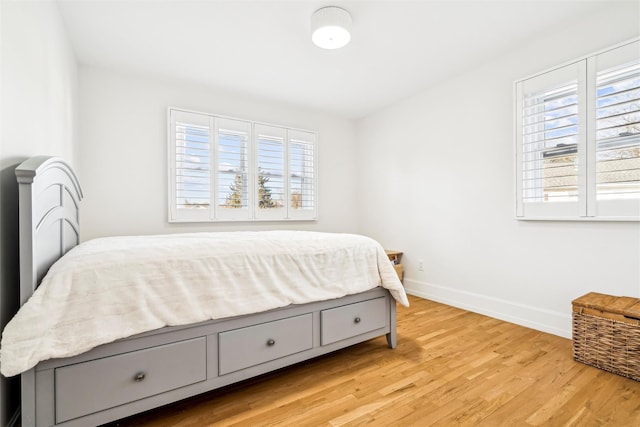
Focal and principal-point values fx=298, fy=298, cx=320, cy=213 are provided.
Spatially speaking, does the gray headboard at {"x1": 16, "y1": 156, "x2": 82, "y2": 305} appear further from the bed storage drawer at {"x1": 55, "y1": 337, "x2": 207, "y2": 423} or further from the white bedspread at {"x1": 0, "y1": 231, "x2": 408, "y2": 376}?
the bed storage drawer at {"x1": 55, "y1": 337, "x2": 207, "y2": 423}

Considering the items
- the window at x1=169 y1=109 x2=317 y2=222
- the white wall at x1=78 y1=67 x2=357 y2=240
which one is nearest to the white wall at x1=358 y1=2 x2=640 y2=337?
the window at x1=169 y1=109 x2=317 y2=222

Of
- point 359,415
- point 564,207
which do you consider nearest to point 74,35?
point 359,415

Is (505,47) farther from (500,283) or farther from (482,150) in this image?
(500,283)

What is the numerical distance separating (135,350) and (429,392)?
151cm

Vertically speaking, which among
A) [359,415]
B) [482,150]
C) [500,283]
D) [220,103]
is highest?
[220,103]

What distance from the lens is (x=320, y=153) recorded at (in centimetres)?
429

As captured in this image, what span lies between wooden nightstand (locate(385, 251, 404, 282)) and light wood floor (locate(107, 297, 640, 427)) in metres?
1.44

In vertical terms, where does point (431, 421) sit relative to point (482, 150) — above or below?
below

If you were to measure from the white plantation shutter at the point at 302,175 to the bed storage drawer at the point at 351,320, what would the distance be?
2.13 m

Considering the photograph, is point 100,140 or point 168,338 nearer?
point 168,338

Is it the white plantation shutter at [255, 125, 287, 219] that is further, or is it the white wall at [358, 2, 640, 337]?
the white plantation shutter at [255, 125, 287, 219]

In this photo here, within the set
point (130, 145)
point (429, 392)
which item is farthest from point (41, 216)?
point (429, 392)

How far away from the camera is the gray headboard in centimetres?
115

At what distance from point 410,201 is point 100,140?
11.2ft
